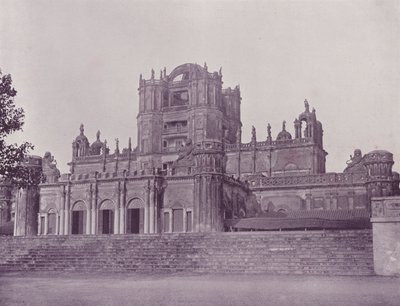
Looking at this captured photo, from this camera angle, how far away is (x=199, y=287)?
19.2m

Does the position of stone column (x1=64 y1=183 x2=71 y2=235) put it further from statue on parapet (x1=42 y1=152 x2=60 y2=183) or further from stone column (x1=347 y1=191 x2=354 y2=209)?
stone column (x1=347 y1=191 x2=354 y2=209)

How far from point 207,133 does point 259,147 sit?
19.4ft

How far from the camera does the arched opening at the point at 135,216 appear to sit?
41.8m

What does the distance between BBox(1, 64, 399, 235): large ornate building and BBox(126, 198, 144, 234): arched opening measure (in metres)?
0.07

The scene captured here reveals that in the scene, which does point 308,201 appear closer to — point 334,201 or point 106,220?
point 334,201

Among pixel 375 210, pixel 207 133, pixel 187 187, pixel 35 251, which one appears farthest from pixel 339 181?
pixel 35 251

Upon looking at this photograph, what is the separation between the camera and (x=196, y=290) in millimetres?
18219

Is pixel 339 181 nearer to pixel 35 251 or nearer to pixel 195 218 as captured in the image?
pixel 195 218

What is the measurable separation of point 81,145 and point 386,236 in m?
48.4

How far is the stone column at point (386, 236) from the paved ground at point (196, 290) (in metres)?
1.52

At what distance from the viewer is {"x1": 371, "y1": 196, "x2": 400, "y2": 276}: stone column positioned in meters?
23.9

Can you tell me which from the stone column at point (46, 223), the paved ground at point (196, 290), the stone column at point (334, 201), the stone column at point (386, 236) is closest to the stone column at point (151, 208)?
the stone column at point (46, 223)

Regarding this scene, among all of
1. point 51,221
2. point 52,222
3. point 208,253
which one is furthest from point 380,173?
point 51,221

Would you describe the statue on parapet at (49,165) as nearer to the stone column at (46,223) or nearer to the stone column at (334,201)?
the stone column at (46,223)
